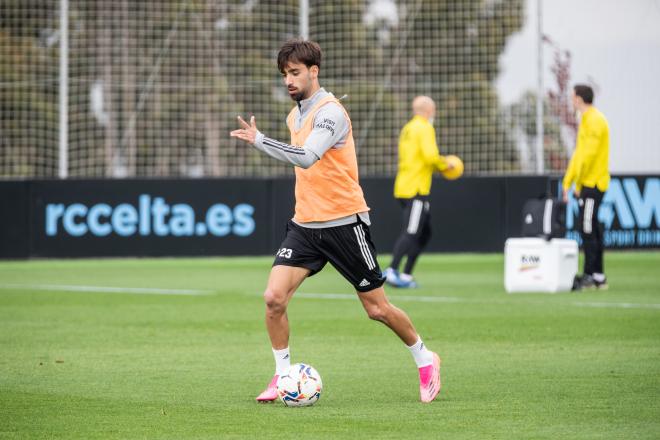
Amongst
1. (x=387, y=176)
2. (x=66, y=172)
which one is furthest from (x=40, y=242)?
(x=387, y=176)

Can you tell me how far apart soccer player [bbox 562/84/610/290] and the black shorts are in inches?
310

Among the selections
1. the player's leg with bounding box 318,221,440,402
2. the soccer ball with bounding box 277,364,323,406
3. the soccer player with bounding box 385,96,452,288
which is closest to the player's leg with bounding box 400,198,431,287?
the soccer player with bounding box 385,96,452,288

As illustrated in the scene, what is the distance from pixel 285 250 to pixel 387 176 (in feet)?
48.6

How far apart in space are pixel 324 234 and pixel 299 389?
934mm

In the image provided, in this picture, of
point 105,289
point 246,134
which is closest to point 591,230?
point 105,289

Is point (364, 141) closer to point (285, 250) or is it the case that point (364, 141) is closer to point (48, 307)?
point (48, 307)

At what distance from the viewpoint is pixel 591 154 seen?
1527 centimetres

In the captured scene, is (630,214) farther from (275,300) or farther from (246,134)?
(246,134)

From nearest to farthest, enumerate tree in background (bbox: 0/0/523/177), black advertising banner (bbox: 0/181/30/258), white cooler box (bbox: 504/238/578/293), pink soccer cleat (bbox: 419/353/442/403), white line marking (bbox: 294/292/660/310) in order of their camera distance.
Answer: pink soccer cleat (bbox: 419/353/442/403)
white line marking (bbox: 294/292/660/310)
white cooler box (bbox: 504/238/578/293)
black advertising banner (bbox: 0/181/30/258)
tree in background (bbox: 0/0/523/177)

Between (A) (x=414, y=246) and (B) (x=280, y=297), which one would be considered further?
(A) (x=414, y=246)

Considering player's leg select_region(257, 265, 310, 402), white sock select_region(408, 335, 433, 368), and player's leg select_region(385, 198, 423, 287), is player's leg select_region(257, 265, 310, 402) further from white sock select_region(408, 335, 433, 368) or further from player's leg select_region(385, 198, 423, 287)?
player's leg select_region(385, 198, 423, 287)

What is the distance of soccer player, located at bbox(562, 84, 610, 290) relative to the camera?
50.0 feet

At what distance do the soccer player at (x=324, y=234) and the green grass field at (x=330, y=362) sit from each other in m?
0.37

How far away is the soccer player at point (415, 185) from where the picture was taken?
624 inches
